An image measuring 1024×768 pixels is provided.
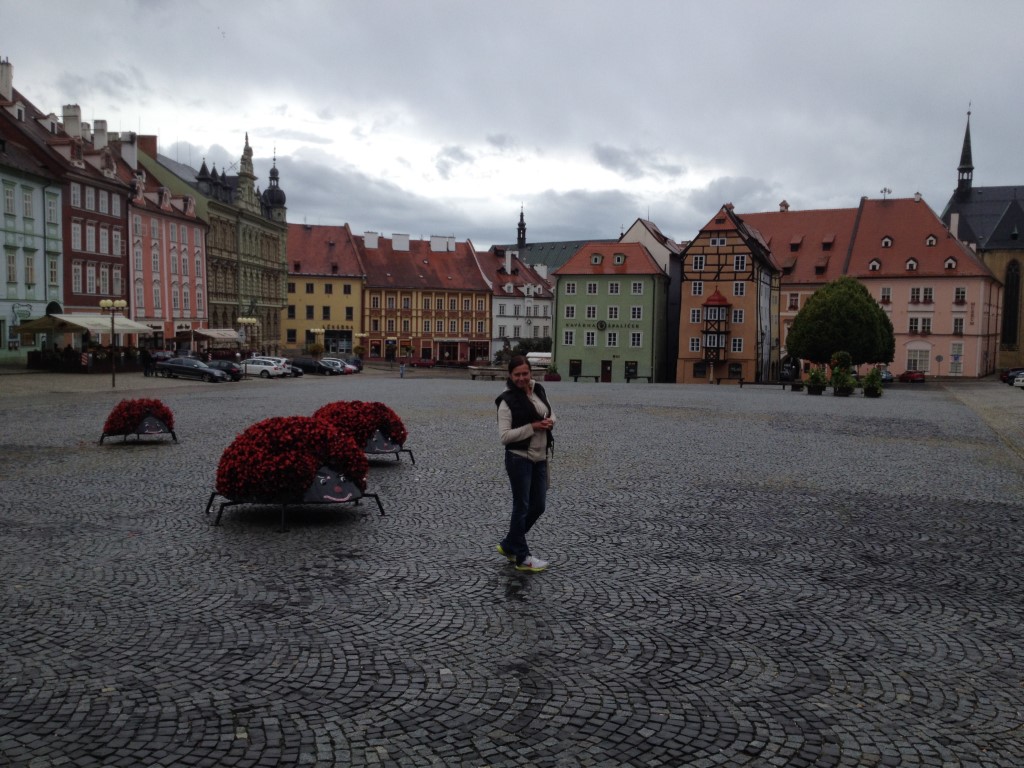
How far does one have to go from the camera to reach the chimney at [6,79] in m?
52.4

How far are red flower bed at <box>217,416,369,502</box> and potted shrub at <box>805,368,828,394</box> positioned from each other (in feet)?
110

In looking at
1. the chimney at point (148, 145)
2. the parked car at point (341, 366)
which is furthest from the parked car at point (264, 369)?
the chimney at point (148, 145)

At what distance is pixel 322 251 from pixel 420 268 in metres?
10.3

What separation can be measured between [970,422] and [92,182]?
49.2 m

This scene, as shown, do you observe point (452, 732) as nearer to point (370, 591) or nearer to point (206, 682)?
point (206, 682)

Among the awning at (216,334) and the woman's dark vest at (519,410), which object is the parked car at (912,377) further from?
the woman's dark vest at (519,410)

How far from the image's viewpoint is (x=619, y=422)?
917 inches

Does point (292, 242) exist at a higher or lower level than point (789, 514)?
higher

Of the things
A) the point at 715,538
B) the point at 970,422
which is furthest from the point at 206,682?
the point at 970,422

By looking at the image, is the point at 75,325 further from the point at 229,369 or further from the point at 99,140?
the point at 99,140

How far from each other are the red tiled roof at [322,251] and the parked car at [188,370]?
4550 cm

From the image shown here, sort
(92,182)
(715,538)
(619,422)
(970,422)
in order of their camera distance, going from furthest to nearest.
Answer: (92,182) → (970,422) → (619,422) → (715,538)

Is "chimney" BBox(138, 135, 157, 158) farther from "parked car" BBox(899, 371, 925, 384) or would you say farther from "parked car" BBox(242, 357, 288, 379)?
"parked car" BBox(899, 371, 925, 384)

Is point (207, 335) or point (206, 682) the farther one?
point (207, 335)
